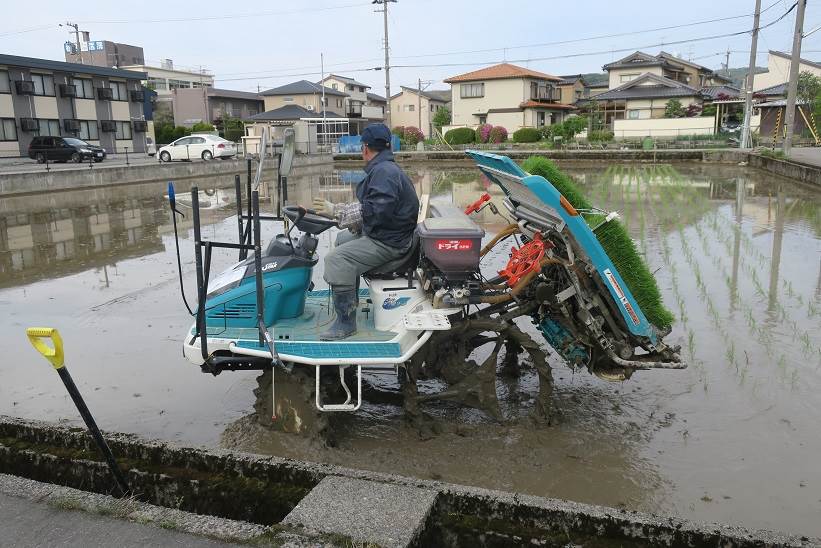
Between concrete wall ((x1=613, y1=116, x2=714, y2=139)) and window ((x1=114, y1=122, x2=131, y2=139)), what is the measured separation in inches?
1293

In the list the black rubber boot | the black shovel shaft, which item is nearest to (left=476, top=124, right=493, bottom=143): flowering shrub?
the black rubber boot

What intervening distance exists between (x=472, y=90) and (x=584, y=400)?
175 ft

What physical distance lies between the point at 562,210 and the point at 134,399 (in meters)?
3.73

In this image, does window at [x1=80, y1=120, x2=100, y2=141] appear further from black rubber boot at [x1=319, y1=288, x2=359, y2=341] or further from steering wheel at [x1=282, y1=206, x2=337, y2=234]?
black rubber boot at [x1=319, y1=288, x2=359, y2=341]

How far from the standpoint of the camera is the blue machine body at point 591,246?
4.10 metres

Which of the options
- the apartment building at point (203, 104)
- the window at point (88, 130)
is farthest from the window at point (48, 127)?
the apartment building at point (203, 104)

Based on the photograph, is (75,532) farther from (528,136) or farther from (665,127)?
(665,127)

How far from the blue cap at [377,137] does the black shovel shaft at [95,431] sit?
243 cm

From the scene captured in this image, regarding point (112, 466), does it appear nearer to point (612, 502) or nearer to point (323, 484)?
point (323, 484)

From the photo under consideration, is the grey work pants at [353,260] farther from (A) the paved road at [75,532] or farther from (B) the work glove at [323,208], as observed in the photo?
(A) the paved road at [75,532]

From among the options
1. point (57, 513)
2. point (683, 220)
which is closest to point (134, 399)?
point (57, 513)

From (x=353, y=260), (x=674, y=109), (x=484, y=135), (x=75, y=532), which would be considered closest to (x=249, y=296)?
(x=353, y=260)

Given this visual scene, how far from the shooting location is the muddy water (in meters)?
4.07

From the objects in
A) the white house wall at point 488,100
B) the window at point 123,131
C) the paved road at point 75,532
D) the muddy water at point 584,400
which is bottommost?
the muddy water at point 584,400
